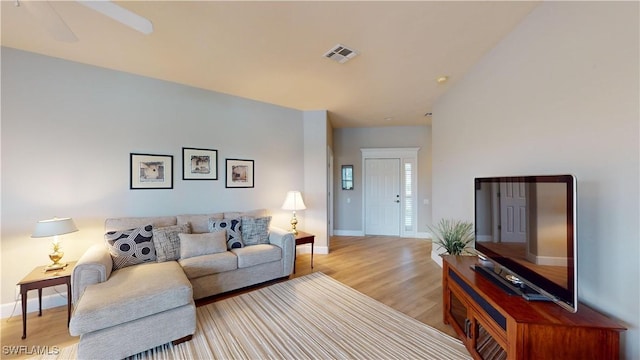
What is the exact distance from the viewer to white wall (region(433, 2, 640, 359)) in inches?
48.9

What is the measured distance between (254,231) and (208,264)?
→ 0.77m

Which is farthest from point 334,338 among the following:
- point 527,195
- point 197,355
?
point 527,195

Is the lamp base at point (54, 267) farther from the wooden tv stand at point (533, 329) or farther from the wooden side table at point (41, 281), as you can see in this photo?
the wooden tv stand at point (533, 329)

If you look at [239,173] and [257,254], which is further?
[239,173]

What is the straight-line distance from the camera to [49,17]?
4.70 ft

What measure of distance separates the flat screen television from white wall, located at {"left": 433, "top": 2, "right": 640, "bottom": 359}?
0.31 m

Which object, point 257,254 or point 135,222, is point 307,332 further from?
point 135,222

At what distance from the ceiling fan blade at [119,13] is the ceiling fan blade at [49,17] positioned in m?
0.30

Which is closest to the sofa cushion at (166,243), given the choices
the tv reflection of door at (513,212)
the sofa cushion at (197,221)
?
the sofa cushion at (197,221)

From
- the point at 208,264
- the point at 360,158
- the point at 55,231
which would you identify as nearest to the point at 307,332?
the point at 208,264

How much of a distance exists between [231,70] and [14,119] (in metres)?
2.22

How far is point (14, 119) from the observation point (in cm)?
238

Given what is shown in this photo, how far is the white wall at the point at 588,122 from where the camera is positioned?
1.24 metres

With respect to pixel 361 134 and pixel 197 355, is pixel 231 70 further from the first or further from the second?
pixel 361 134
